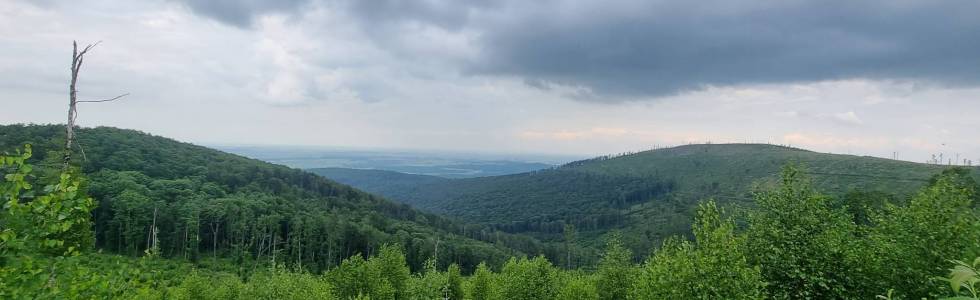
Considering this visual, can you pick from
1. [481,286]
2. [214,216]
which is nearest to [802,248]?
[481,286]

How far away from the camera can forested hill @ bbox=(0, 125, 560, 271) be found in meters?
115

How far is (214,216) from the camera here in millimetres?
128875

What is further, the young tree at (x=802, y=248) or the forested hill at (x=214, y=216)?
the forested hill at (x=214, y=216)

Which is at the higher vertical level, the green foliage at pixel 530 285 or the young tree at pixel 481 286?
the green foliage at pixel 530 285

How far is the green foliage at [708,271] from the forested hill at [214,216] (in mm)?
86562

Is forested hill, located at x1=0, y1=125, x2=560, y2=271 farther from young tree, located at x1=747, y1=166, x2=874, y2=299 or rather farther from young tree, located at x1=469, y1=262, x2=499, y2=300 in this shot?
young tree, located at x1=747, y1=166, x2=874, y2=299

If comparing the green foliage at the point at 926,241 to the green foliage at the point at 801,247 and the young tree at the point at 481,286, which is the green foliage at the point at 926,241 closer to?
the green foliage at the point at 801,247

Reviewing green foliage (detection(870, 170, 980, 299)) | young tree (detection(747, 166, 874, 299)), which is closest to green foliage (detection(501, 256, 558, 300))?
young tree (detection(747, 166, 874, 299))

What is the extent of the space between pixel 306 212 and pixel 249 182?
43.8 metres

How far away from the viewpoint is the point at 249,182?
188 metres

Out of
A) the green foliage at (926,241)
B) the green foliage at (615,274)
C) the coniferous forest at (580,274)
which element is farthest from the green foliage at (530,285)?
the green foliage at (926,241)

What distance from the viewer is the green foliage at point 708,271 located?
16734mm

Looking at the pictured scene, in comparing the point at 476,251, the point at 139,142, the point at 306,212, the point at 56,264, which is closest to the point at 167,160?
the point at 139,142

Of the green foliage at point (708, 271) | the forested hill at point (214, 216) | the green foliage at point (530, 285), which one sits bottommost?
the forested hill at point (214, 216)
